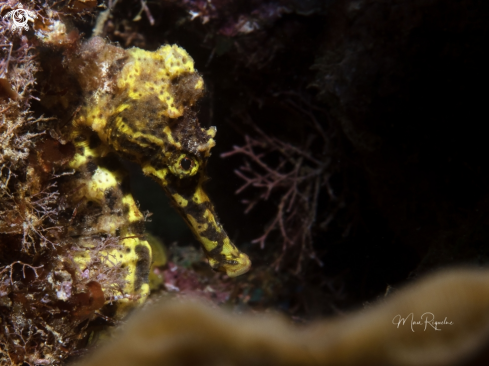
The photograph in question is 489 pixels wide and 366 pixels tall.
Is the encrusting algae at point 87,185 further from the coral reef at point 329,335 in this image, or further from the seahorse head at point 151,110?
the coral reef at point 329,335

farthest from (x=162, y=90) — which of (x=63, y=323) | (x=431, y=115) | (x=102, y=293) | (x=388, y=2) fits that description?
(x=431, y=115)

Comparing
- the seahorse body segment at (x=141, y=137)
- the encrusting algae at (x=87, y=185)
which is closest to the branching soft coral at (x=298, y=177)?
the seahorse body segment at (x=141, y=137)

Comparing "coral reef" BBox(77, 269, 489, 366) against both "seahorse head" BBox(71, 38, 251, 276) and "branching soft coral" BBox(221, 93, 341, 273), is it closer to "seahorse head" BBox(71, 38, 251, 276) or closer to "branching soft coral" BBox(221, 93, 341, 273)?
"seahorse head" BBox(71, 38, 251, 276)
